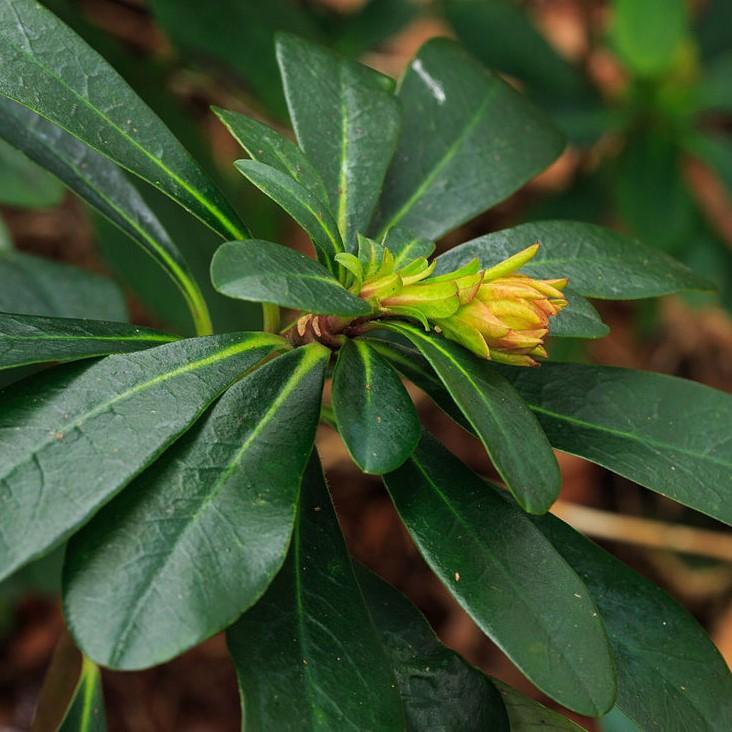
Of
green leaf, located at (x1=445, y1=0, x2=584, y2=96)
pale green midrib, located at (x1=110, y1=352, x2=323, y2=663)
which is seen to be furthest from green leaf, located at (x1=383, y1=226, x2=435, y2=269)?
green leaf, located at (x1=445, y1=0, x2=584, y2=96)

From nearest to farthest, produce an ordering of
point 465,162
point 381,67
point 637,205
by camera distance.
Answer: point 465,162
point 637,205
point 381,67

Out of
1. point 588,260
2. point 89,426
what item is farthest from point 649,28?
point 89,426

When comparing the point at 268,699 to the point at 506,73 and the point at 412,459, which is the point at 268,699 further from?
the point at 506,73

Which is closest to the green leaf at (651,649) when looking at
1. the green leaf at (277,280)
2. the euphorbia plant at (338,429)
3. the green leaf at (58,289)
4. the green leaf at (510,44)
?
the euphorbia plant at (338,429)

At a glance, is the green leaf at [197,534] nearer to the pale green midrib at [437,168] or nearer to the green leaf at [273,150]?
the green leaf at [273,150]

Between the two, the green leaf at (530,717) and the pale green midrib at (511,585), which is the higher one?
the pale green midrib at (511,585)

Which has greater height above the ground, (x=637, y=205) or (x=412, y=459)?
(x=412, y=459)

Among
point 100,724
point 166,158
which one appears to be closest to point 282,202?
point 166,158
